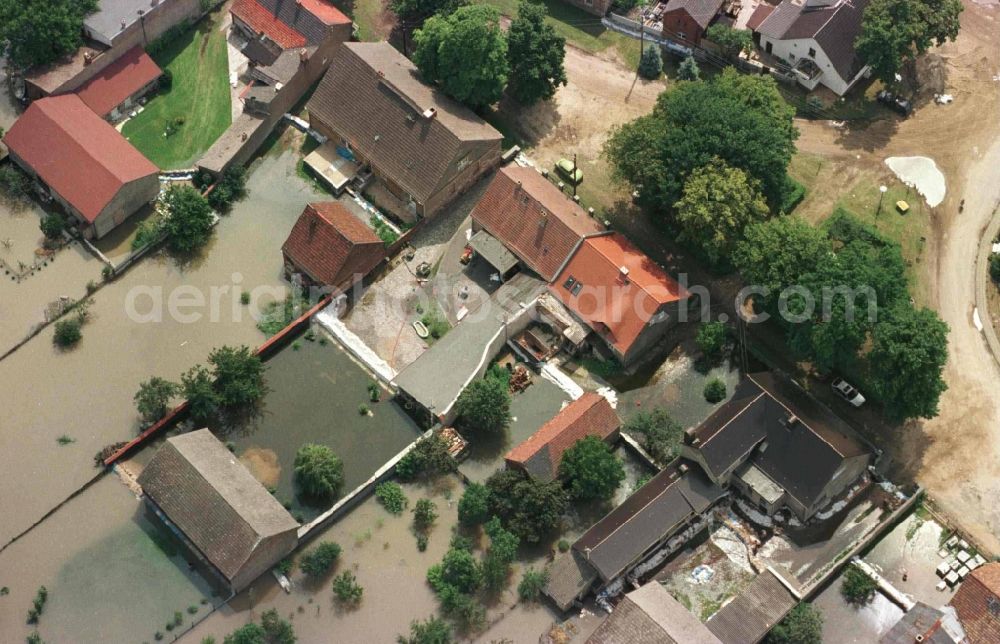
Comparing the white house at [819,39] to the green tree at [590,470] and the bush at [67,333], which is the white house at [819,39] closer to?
the green tree at [590,470]

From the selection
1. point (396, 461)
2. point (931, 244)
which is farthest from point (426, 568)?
point (931, 244)

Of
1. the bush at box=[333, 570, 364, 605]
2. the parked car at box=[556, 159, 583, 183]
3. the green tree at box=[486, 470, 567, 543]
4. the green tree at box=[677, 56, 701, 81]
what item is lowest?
the bush at box=[333, 570, 364, 605]

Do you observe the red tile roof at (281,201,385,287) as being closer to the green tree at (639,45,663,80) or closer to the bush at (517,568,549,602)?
the bush at (517,568,549,602)

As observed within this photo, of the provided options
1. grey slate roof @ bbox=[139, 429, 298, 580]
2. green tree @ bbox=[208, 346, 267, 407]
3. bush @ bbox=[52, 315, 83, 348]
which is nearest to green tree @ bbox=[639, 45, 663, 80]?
green tree @ bbox=[208, 346, 267, 407]

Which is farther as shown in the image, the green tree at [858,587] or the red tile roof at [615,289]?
the red tile roof at [615,289]

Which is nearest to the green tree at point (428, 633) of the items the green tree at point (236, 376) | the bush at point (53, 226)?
the green tree at point (236, 376)

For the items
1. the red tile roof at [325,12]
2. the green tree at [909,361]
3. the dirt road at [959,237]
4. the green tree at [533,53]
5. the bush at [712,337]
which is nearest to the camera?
the green tree at [909,361]
